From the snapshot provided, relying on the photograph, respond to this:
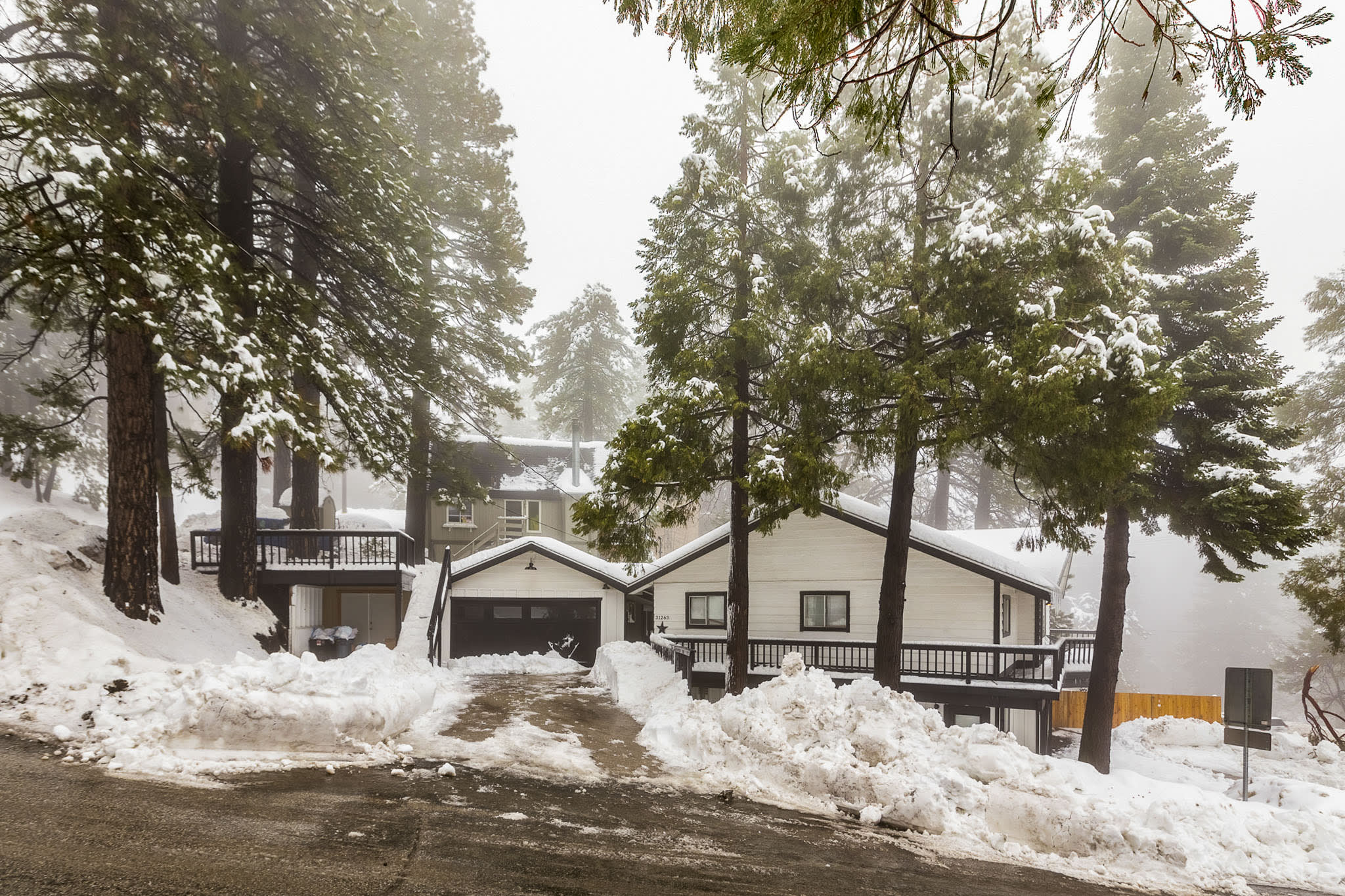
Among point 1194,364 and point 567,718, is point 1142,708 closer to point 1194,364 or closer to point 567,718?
point 1194,364

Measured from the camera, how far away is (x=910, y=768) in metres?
9.19

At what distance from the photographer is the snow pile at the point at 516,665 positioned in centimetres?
2212

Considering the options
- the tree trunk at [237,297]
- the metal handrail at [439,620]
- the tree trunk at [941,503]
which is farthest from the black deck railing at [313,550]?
the tree trunk at [941,503]

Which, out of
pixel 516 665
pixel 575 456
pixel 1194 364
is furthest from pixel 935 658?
pixel 575 456

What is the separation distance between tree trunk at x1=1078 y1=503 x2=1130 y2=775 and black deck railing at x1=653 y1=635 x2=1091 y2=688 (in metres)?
0.89

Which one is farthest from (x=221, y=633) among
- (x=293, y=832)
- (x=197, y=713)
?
(x=293, y=832)

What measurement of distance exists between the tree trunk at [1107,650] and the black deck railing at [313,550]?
18244 millimetres

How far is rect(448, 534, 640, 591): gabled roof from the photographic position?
82.9ft

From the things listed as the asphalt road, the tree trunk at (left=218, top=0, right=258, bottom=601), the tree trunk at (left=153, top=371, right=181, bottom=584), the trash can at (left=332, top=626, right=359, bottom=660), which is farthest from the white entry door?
the asphalt road

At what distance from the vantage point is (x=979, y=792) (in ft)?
28.6

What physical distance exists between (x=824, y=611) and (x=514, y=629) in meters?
12.0

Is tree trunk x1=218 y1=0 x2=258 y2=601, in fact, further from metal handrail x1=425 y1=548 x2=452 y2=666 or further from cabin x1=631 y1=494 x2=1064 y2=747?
cabin x1=631 y1=494 x2=1064 y2=747

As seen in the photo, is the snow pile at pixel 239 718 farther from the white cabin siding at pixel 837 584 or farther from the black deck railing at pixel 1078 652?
the black deck railing at pixel 1078 652

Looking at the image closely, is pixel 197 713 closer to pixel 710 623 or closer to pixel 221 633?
pixel 221 633
